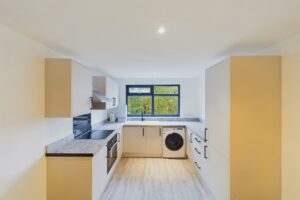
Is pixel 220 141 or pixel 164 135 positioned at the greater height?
pixel 220 141

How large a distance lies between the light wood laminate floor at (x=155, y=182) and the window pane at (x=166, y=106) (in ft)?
5.42

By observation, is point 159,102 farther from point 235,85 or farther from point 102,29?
point 102,29

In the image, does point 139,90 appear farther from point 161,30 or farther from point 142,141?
point 161,30

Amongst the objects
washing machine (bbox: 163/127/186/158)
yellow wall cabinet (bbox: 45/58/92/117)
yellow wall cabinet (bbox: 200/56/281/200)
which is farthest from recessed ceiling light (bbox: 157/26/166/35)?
washing machine (bbox: 163/127/186/158)

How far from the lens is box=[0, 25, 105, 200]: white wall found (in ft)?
6.56

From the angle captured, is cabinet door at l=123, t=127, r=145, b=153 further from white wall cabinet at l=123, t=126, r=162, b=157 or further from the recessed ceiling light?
the recessed ceiling light

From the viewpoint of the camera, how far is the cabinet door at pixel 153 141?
18.5 feet

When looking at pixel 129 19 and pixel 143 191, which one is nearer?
pixel 129 19

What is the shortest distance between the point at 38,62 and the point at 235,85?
7.61ft

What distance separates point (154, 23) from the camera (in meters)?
1.84

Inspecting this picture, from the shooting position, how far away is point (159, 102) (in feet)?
21.5

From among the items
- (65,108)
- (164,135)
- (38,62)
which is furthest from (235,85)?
(164,135)

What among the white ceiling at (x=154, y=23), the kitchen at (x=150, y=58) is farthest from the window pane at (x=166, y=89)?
the white ceiling at (x=154, y=23)

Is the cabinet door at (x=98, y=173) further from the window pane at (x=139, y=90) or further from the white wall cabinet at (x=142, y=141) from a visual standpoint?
the window pane at (x=139, y=90)
